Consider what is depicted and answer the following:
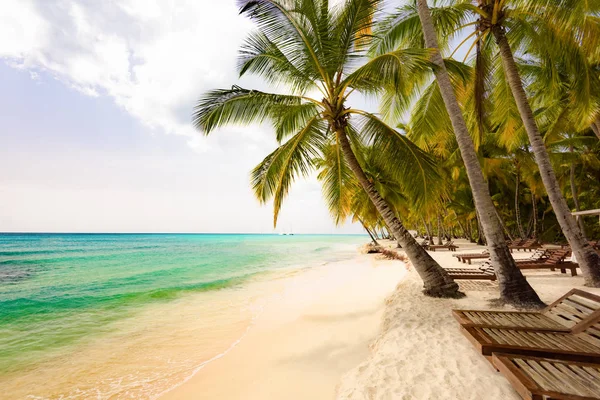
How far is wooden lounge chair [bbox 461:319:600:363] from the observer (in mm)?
2592

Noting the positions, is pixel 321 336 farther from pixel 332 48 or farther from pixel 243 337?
pixel 332 48

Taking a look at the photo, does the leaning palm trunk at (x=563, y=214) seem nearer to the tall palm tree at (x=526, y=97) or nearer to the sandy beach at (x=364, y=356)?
the tall palm tree at (x=526, y=97)

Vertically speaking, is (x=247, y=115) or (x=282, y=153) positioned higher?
(x=247, y=115)

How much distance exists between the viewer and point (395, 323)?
4.84m

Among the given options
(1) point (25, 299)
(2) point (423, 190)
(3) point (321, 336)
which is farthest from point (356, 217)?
(1) point (25, 299)

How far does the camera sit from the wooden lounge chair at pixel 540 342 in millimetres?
2592

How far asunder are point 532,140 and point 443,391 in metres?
5.98

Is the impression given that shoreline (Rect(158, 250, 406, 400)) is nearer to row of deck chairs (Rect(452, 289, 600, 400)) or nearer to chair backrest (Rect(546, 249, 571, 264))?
row of deck chairs (Rect(452, 289, 600, 400))

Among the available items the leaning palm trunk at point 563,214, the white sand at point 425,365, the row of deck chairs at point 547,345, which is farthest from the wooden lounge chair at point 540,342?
the leaning palm trunk at point 563,214

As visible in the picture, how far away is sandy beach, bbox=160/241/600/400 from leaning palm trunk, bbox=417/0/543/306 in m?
0.61

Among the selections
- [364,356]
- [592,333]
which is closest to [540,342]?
[592,333]

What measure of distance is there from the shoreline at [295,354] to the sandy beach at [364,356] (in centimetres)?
2

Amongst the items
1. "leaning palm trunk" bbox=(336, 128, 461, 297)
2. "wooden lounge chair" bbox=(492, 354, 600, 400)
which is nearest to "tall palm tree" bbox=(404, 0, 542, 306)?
"leaning palm trunk" bbox=(336, 128, 461, 297)

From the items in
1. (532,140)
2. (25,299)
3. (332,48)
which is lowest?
(25,299)
